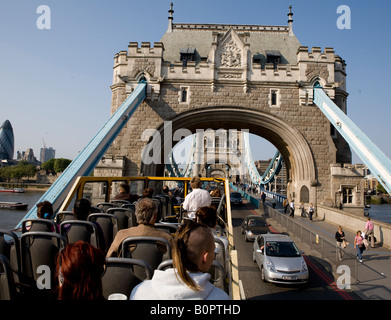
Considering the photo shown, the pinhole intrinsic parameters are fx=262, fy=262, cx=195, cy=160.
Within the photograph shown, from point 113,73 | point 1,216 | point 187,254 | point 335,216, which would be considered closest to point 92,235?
point 187,254

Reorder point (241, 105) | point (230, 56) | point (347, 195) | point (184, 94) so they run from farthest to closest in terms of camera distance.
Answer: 1. point (230, 56)
2. point (184, 94)
3. point (241, 105)
4. point (347, 195)

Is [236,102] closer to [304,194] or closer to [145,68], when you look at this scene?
[145,68]

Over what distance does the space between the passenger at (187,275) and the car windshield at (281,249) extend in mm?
6064

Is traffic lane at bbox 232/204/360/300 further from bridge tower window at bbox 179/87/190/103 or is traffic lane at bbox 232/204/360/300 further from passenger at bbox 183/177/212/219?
bridge tower window at bbox 179/87/190/103

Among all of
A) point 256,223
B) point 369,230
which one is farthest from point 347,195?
point 256,223

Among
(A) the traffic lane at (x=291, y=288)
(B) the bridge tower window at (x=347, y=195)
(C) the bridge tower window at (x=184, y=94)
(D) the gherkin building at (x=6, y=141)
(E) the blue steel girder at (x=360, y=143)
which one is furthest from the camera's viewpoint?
(D) the gherkin building at (x=6, y=141)

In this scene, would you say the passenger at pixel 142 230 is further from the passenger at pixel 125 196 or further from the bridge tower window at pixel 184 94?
the bridge tower window at pixel 184 94

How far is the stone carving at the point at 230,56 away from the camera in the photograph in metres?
16.3

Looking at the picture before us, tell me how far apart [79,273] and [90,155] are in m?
10.00

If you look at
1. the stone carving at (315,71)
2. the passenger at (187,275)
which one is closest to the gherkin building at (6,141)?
the stone carving at (315,71)

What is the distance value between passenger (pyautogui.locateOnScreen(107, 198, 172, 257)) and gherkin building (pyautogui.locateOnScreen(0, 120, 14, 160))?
455 feet

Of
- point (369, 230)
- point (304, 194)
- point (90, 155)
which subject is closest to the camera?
point (369, 230)

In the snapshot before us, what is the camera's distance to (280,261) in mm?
6586

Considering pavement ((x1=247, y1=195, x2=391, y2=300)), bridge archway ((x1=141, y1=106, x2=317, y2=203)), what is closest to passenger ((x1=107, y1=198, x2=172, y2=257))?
pavement ((x1=247, y1=195, x2=391, y2=300))
